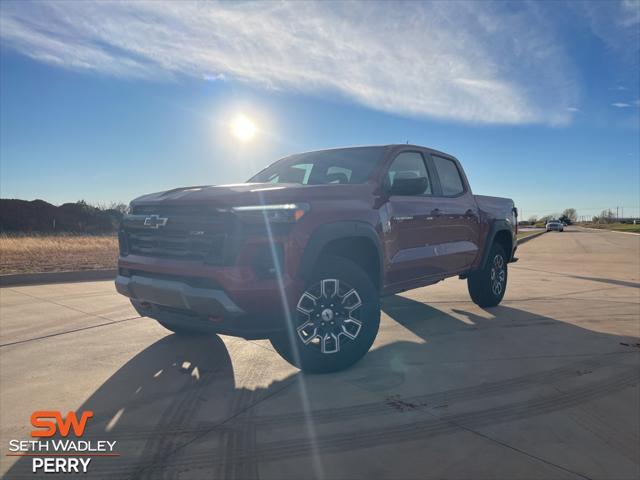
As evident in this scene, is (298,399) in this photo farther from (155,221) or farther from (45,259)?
(45,259)

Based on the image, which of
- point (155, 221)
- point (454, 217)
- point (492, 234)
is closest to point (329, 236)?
point (155, 221)

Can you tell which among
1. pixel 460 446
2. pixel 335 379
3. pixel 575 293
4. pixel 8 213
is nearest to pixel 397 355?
pixel 335 379

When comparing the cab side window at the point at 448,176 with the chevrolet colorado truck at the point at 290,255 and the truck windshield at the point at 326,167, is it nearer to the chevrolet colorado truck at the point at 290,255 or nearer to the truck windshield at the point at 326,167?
the chevrolet colorado truck at the point at 290,255

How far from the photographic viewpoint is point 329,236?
352cm

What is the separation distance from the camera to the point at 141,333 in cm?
502

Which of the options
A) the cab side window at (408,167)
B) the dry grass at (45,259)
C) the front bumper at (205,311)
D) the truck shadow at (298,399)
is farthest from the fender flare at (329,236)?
the dry grass at (45,259)

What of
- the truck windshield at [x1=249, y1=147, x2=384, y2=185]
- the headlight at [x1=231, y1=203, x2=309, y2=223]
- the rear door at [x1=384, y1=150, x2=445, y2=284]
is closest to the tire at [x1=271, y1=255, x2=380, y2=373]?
the headlight at [x1=231, y1=203, x2=309, y2=223]

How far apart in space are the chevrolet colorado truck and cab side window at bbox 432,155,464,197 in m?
0.87

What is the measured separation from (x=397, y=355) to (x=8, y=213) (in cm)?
8081

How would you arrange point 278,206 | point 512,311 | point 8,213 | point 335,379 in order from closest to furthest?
point 278,206 < point 335,379 < point 512,311 < point 8,213

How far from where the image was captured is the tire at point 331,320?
3477 millimetres

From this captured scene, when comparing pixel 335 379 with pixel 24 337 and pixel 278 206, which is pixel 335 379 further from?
pixel 24 337

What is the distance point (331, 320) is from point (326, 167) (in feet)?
6.21

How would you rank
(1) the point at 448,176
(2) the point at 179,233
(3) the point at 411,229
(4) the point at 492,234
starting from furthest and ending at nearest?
(4) the point at 492,234
(1) the point at 448,176
(3) the point at 411,229
(2) the point at 179,233
